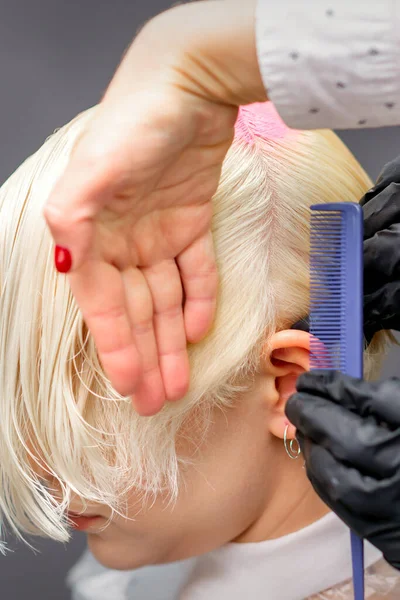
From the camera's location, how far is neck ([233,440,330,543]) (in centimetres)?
110

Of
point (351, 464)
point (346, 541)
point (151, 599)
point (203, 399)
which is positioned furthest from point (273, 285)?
point (151, 599)

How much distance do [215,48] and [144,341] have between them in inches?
11.9

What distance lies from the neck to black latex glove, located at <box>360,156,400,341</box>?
23 centimetres

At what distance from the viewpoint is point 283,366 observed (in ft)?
3.40

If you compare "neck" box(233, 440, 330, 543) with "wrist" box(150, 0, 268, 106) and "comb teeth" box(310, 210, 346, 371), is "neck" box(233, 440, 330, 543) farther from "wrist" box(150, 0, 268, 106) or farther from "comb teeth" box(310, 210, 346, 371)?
"wrist" box(150, 0, 268, 106)

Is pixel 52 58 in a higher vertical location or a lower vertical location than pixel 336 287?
higher

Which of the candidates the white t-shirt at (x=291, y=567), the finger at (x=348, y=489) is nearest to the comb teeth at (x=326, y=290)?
the finger at (x=348, y=489)

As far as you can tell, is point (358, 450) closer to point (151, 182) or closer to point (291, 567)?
point (151, 182)

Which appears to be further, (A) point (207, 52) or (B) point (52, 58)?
(B) point (52, 58)

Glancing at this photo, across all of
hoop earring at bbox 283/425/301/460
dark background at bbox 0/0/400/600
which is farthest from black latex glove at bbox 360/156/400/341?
dark background at bbox 0/0/400/600

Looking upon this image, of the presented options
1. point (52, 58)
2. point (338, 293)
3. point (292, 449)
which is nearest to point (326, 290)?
point (338, 293)

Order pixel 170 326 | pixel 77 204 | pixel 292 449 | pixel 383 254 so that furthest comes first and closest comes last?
pixel 292 449, pixel 383 254, pixel 170 326, pixel 77 204

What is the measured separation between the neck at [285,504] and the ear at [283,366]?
2.5 inches

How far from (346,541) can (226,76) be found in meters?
0.71
